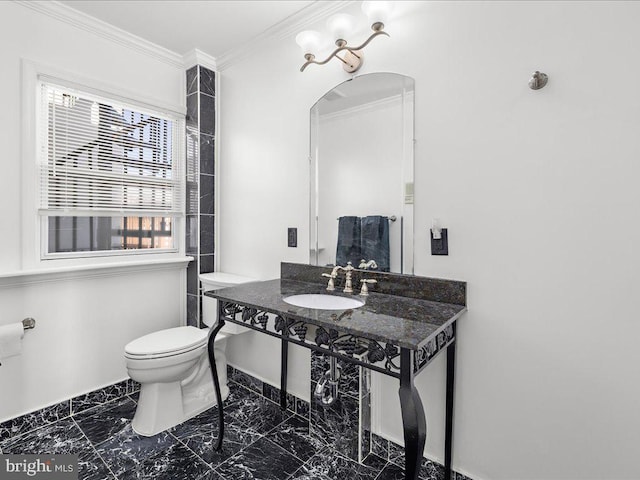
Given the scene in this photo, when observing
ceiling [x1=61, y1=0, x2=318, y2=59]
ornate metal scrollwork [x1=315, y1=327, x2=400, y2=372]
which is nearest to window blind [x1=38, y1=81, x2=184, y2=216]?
ceiling [x1=61, y1=0, x2=318, y2=59]

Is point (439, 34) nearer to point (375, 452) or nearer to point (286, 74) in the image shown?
point (286, 74)

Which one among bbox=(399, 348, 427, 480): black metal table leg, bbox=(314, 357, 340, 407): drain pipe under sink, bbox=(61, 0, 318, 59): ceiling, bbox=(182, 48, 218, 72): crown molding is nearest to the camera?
bbox=(399, 348, 427, 480): black metal table leg

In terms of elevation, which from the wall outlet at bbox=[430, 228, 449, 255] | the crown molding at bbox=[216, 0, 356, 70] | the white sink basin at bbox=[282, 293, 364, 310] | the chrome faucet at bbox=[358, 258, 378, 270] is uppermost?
the crown molding at bbox=[216, 0, 356, 70]

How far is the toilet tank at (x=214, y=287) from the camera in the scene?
2.28m

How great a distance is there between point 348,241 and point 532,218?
2.93 ft

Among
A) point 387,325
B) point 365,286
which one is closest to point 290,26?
point 365,286

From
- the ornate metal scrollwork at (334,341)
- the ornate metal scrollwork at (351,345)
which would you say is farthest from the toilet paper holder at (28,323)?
the ornate metal scrollwork at (351,345)

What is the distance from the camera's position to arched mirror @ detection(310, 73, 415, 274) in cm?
167

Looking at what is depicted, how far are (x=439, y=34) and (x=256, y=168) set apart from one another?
1.39 meters

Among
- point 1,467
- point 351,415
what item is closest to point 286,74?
point 351,415

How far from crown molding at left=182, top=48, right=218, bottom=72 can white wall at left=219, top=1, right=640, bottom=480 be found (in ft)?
4.67

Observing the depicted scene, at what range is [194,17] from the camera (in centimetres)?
209

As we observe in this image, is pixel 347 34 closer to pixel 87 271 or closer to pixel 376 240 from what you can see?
pixel 376 240

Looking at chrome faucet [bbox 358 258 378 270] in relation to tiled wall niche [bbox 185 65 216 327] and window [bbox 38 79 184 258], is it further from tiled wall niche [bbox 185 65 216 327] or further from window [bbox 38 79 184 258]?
window [bbox 38 79 184 258]
